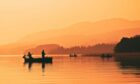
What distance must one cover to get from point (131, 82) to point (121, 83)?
1297 mm

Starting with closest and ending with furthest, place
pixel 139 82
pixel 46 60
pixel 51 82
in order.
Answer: pixel 139 82 → pixel 51 82 → pixel 46 60

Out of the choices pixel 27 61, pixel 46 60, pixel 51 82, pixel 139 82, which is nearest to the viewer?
pixel 139 82

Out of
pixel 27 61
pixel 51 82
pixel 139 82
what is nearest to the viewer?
pixel 139 82

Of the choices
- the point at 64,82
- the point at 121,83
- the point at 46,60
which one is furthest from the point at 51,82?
the point at 46,60

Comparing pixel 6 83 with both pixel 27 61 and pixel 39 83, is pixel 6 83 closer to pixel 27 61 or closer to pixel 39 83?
pixel 39 83

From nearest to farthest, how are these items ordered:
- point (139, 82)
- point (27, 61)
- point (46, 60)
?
point (139, 82)
point (46, 60)
point (27, 61)

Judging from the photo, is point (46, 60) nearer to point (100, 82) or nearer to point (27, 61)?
point (27, 61)

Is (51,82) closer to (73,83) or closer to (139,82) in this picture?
(73,83)

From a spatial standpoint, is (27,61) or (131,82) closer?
(131,82)

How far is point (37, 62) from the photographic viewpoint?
113 m

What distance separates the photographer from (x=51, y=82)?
46.6 m

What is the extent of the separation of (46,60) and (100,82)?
6204cm

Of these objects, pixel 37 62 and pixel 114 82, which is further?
pixel 37 62

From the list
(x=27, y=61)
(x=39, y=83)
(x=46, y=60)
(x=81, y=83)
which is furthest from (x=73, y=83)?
(x=27, y=61)
